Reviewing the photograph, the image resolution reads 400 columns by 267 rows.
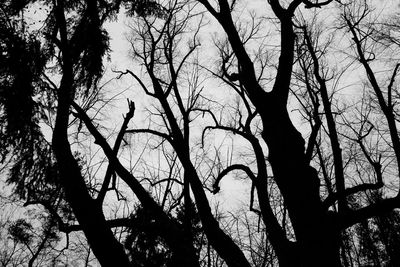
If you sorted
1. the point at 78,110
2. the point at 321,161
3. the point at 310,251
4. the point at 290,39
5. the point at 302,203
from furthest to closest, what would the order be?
1. the point at 321,161
2. the point at 78,110
3. the point at 290,39
4. the point at 302,203
5. the point at 310,251

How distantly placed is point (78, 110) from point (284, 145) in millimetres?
3397

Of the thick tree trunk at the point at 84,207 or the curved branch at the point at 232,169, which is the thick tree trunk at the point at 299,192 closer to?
the curved branch at the point at 232,169

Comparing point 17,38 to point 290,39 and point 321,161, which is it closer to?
point 290,39

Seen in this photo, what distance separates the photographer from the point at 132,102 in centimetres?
395

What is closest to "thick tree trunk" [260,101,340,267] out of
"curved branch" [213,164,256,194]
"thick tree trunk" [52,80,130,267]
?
"curved branch" [213,164,256,194]

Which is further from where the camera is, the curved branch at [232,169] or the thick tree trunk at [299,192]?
the curved branch at [232,169]

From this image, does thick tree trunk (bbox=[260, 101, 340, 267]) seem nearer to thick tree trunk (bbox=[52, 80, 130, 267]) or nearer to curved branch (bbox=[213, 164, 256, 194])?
curved branch (bbox=[213, 164, 256, 194])

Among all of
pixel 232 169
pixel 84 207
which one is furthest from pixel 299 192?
pixel 84 207

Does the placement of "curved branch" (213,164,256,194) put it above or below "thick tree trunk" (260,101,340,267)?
above

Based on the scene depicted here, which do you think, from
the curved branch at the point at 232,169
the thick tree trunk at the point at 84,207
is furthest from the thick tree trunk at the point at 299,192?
the thick tree trunk at the point at 84,207

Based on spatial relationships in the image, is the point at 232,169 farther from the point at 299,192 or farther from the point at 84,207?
the point at 84,207

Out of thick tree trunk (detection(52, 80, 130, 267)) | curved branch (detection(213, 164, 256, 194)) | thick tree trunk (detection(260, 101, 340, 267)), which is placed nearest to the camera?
thick tree trunk (detection(52, 80, 130, 267))

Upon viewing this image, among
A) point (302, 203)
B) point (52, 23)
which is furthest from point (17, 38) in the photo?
point (302, 203)

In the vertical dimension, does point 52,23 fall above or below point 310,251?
above
